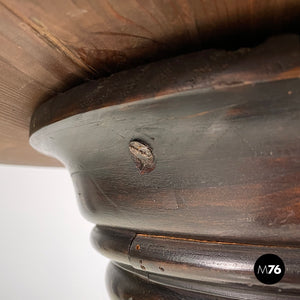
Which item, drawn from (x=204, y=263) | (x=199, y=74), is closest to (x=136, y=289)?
(x=204, y=263)

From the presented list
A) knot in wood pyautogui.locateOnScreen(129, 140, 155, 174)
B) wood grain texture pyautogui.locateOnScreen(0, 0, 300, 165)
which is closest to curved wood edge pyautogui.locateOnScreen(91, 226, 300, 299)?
knot in wood pyautogui.locateOnScreen(129, 140, 155, 174)

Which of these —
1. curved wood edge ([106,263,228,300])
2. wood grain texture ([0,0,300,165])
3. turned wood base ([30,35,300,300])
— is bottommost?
curved wood edge ([106,263,228,300])

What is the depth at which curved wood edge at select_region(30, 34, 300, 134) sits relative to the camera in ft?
1.07

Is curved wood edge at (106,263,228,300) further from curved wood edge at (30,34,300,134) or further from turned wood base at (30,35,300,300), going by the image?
curved wood edge at (30,34,300,134)

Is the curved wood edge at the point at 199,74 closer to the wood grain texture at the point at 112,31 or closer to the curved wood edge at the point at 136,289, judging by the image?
the wood grain texture at the point at 112,31

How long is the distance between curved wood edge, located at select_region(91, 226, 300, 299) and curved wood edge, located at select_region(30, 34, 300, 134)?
0.64ft

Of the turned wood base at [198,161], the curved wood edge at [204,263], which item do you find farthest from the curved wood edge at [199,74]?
the curved wood edge at [204,263]

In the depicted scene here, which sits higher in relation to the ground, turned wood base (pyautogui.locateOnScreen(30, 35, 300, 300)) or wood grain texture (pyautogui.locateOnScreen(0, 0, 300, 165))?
wood grain texture (pyautogui.locateOnScreen(0, 0, 300, 165))

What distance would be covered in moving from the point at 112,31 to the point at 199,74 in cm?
10

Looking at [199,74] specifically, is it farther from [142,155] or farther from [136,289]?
[136,289]

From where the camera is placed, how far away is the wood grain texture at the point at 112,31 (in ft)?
1.12

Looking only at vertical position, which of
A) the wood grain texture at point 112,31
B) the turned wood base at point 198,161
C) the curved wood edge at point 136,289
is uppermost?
the wood grain texture at point 112,31

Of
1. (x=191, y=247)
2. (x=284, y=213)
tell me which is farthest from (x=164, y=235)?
(x=284, y=213)

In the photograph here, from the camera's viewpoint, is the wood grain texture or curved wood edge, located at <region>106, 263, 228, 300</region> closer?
the wood grain texture
